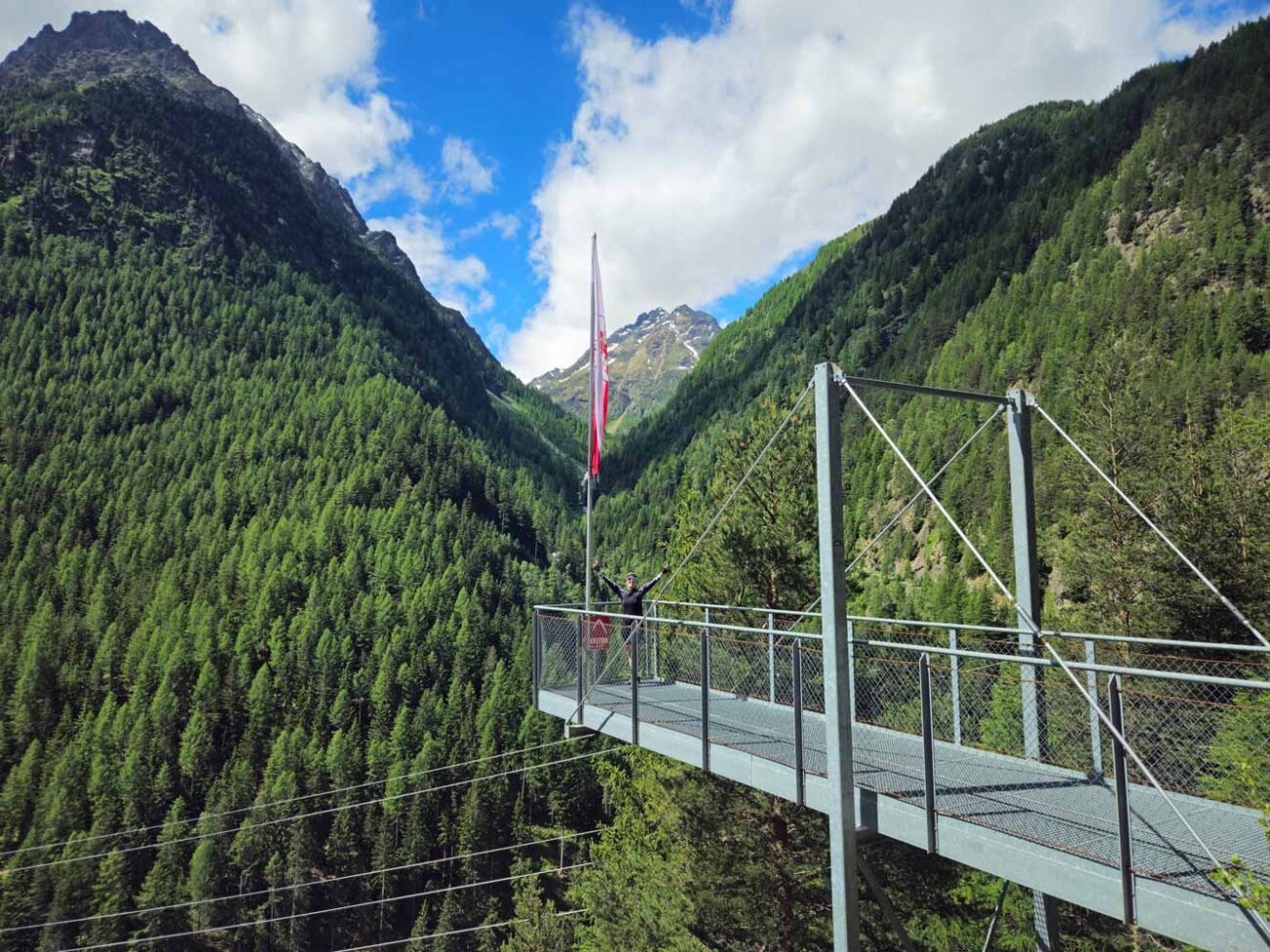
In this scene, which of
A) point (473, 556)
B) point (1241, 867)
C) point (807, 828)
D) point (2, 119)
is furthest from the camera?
point (2, 119)

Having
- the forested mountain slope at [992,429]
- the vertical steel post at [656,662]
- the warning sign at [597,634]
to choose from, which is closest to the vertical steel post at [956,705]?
the forested mountain slope at [992,429]

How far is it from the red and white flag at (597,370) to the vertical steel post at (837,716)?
6.09 m

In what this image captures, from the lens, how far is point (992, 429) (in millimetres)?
75938

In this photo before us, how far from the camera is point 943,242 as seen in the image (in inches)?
5571

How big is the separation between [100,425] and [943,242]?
490 ft

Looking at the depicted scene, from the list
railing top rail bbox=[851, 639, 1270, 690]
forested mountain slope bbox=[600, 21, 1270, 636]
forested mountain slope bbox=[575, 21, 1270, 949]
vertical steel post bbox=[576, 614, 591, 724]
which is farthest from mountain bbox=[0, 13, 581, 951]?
railing top rail bbox=[851, 639, 1270, 690]

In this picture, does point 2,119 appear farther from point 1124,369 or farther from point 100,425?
point 1124,369

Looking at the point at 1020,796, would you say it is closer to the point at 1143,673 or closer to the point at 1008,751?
the point at 1008,751

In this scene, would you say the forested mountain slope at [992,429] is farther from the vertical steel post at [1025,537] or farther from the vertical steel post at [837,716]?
the vertical steel post at [837,716]

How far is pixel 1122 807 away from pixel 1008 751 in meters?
3.29

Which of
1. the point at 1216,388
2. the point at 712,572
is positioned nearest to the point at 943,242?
the point at 1216,388

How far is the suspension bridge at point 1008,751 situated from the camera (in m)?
4.96

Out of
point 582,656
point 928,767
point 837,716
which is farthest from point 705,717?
point 582,656

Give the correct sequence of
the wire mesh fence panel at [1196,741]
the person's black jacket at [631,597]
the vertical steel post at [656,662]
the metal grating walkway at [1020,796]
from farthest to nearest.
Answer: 1. the vertical steel post at [656,662]
2. the person's black jacket at [631,597]
3. the wire mesh fence panel at [1196,741]
4. the metal grating walkway at [1020,796]
